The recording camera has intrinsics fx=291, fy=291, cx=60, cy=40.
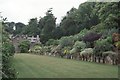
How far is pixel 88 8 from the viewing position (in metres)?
44.6

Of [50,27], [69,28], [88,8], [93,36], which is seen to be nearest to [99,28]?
[93,36]

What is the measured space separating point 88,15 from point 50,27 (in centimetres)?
1450

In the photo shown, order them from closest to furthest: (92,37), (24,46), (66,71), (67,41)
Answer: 1. (66,71)
2. (92,37)
3. (67,41)
4. (24,46)

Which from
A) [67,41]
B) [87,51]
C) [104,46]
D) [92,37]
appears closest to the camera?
[104,46]

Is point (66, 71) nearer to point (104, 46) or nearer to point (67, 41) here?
point (104, 46)

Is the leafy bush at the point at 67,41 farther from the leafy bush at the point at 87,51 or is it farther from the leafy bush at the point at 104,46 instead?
the leafy bush at the point at 104,46

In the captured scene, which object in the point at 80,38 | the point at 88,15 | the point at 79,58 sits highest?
the point at 88,15

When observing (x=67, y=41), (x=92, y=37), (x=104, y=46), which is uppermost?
(x=92, y=37)

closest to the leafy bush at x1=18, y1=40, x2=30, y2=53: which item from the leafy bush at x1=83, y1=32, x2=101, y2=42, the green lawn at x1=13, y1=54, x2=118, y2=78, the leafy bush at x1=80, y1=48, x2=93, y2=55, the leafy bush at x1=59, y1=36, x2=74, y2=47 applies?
the leafy bush at x1=59, y1=36, x2=74, y2=47

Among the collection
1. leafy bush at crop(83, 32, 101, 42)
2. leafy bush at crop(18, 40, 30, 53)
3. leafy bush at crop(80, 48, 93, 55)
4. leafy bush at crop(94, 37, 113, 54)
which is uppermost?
leafy bush at crop(83, 32, 101, 42)

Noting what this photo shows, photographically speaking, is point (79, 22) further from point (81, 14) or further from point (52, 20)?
point (52, 20)

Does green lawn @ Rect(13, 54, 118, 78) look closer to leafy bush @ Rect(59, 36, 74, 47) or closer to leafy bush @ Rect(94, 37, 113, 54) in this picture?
leafy bush @ Rect(94, 37, 113, 54)

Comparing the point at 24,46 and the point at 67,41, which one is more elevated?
the point at 67,41

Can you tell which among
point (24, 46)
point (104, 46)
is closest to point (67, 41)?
point (104, 46)
